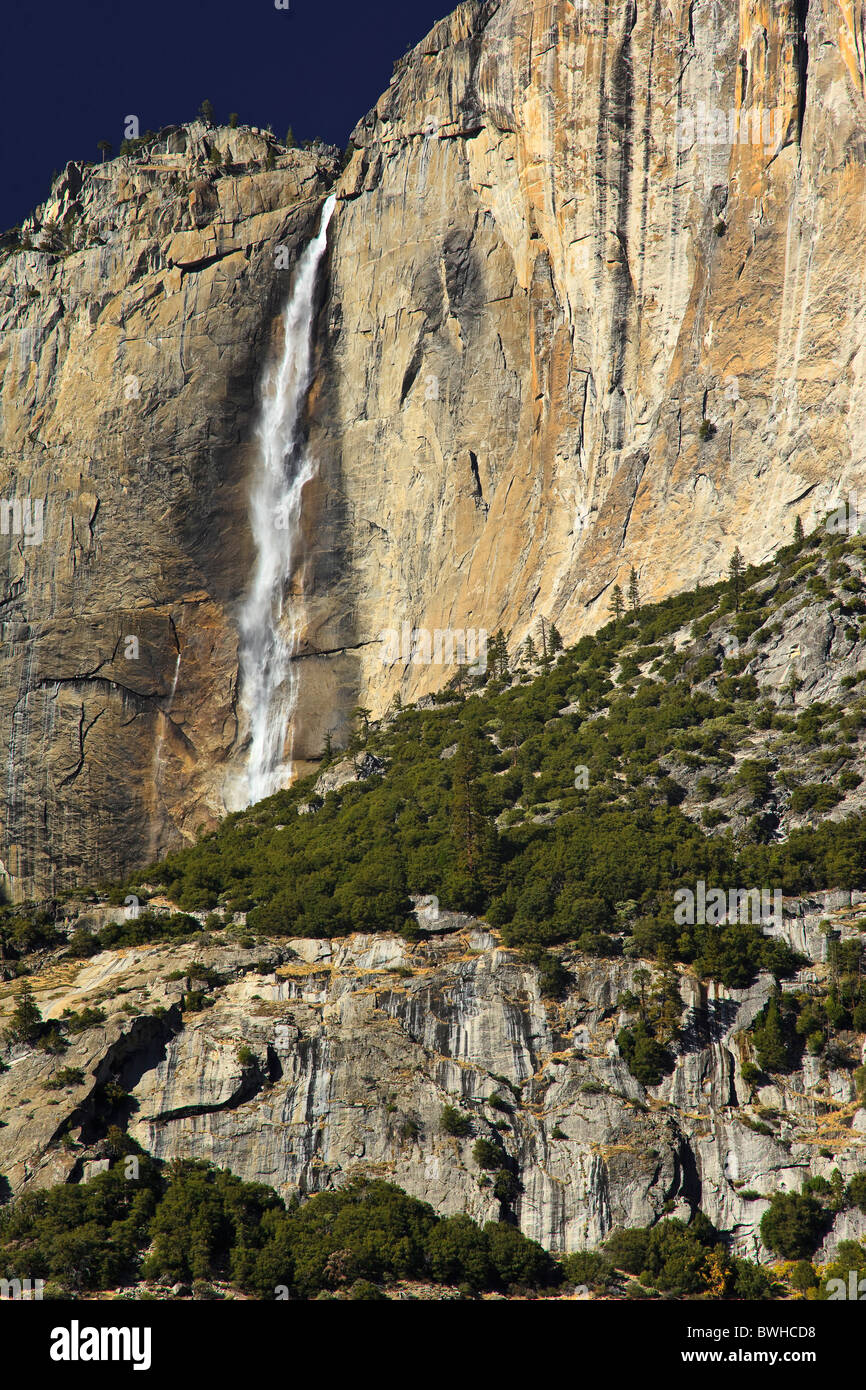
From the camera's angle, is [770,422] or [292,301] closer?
[770,422]

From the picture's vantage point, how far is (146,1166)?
2069 inches

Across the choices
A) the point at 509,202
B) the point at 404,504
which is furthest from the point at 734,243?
the point at 404,504

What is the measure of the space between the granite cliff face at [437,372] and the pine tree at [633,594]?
43.1 inches

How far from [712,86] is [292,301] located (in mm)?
29186

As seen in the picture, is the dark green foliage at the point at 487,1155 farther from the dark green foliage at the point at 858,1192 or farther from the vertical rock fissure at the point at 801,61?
the vertical rock fissure at the point at 801,61

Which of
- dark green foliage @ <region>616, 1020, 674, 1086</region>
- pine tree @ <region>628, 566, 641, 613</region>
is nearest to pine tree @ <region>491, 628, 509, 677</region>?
pine tree @ <region>628, 566, 641, 613</region>

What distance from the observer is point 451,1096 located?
54062 millimetres

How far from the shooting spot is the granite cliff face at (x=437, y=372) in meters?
76.1

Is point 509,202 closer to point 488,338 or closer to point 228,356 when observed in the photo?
point 488,338

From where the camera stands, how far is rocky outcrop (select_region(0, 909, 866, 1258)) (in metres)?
50.3

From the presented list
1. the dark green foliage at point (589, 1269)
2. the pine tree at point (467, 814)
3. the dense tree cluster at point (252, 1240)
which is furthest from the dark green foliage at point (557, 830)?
the dense tree cluster at point (252, 1240)

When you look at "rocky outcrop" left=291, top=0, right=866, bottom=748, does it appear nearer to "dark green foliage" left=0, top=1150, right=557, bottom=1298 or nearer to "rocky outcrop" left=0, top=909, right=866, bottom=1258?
"rocky outcrop" left=0, top=909, right=866, bottom=1258

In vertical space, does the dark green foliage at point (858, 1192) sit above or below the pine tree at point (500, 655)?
below

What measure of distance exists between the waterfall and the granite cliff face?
1.02m
